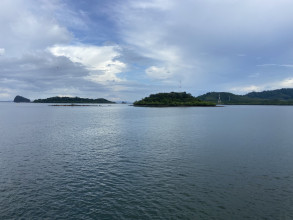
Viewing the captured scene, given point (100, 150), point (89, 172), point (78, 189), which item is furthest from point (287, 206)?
point (100, 150)

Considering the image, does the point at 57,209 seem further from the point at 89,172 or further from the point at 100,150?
the point at 100,150

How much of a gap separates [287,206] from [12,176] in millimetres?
40359

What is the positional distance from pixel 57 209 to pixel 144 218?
33.9ft

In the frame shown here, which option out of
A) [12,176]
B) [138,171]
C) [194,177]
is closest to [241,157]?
[194,177]

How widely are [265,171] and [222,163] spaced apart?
7.56 m

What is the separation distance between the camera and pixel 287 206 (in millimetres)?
24250

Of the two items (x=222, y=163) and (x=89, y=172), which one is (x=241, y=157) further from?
(x=89, y=172)

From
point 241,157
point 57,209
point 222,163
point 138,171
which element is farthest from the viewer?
point 241,157

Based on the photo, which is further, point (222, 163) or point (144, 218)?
point (222, 163)

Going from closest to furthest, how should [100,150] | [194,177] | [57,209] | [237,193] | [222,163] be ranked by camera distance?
[57,209], [237,193], [194,177], [222,163], [100,150]

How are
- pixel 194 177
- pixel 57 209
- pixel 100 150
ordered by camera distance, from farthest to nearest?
1. pixel 100 150
2. pixel 194 177
3. pixel 57 209

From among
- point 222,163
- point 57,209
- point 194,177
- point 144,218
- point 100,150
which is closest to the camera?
point 144,218

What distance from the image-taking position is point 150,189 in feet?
93.7

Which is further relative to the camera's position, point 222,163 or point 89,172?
point 222,163
